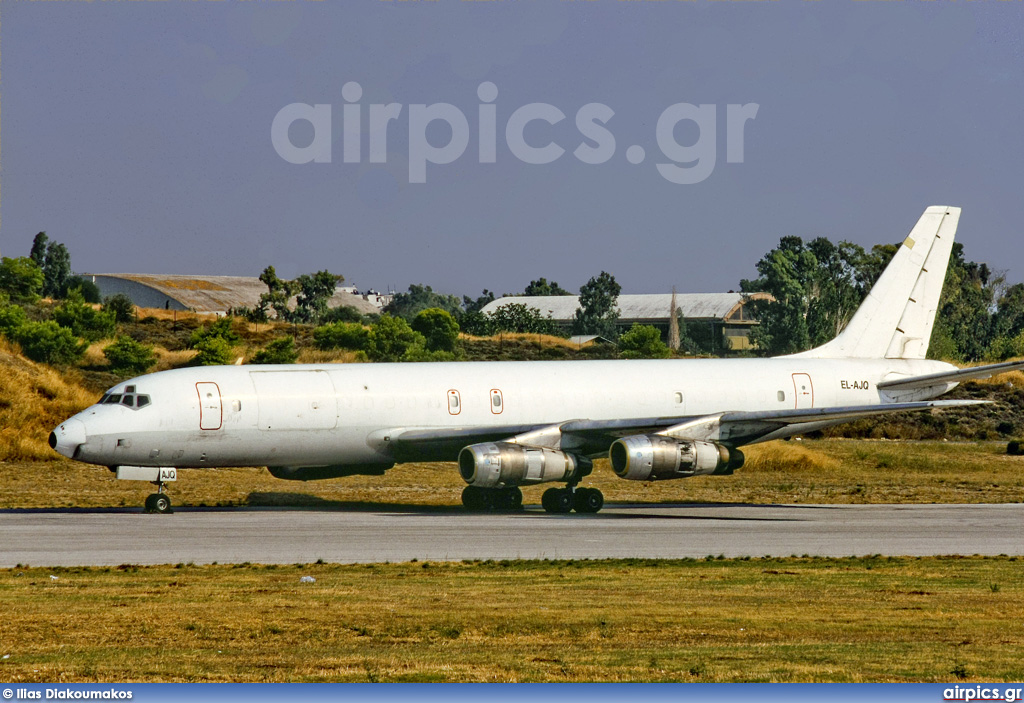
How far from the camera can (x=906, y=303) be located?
4100 centimetres

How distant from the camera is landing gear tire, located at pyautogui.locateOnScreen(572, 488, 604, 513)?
32.9 meters

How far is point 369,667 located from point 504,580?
6617mm

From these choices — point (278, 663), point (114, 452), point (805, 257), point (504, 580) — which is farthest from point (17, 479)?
point (805, 257)

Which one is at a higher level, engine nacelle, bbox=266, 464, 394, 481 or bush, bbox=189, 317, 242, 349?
bush, bbox=189, 317, 242, 349

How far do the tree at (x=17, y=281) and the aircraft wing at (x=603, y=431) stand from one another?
60.3 meters

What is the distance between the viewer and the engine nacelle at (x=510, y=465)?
30828 millimetres

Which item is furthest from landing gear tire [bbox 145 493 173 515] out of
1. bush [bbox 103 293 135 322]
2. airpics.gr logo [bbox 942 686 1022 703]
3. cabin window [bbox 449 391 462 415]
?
bush [bbox 103 293 135 322]

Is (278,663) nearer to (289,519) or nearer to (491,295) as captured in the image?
(289,519)

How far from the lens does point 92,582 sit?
1898cm

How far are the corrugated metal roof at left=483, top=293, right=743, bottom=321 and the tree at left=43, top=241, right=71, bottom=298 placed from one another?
43.6 metres

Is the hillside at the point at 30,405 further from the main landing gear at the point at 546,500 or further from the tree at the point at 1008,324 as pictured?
the tree at the point at 1008,324

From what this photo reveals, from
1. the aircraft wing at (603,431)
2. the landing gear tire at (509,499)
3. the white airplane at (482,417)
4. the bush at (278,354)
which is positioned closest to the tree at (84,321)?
the bush at (278,354)

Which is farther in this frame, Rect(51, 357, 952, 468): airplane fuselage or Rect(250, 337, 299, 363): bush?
Rect(250, 337, 299, 363): bush

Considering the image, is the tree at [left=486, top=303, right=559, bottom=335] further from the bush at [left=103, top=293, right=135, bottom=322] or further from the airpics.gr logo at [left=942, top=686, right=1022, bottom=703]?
the airpics.gr logo at [left=942, top=686, right=1022, bottom=703]
